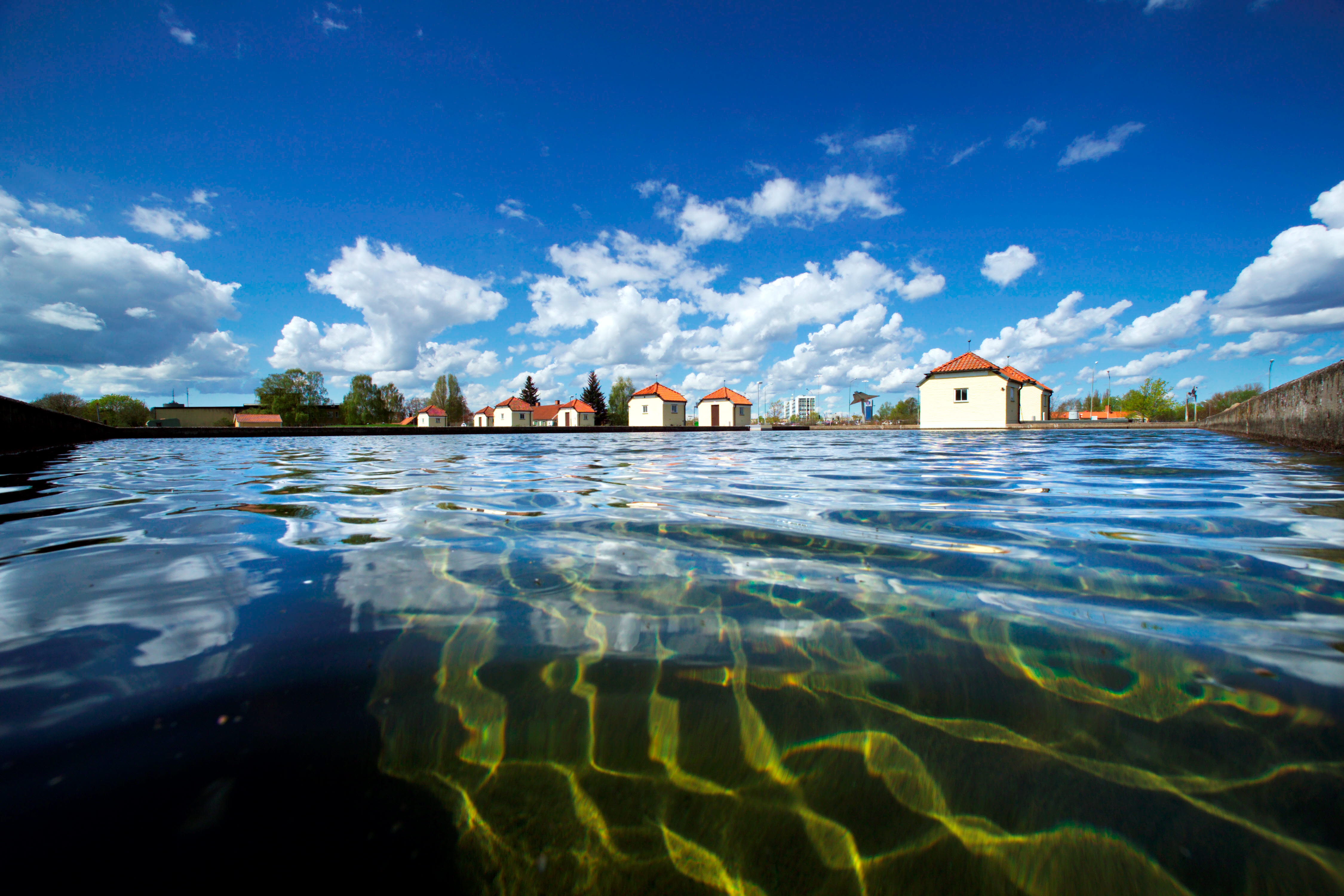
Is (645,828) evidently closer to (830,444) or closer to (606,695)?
(606,695)

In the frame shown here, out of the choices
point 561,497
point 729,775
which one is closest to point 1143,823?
point 729,775

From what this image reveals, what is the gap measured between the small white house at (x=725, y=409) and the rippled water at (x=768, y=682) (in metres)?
41.1

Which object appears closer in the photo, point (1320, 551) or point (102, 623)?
point (102, 623)

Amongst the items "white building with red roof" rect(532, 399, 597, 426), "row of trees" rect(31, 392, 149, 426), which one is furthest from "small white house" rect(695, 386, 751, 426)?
"row of trees" rect(31, 392, 149, 426)

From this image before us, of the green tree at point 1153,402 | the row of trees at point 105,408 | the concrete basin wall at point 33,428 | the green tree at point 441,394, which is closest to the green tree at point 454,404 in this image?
the green tree at point 441,394

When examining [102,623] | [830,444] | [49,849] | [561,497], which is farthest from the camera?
[830,444]

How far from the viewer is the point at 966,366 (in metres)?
26.2

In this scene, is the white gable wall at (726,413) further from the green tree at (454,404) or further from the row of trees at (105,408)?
the row of trees at (105,408)

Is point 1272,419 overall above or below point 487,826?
above

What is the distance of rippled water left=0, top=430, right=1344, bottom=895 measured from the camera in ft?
2.88

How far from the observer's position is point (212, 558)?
95.9 inches

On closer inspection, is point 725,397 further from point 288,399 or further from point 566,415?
point 288,399

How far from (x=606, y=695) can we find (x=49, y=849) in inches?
Result: 36.4

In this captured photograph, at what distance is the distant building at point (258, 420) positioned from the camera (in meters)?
56.0
